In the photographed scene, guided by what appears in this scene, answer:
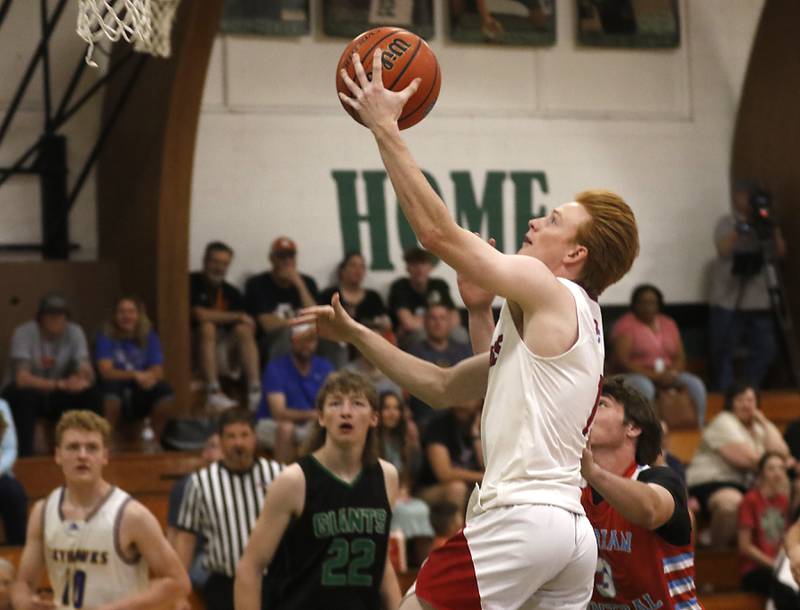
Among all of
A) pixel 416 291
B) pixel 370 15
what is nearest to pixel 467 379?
pixel 416 291

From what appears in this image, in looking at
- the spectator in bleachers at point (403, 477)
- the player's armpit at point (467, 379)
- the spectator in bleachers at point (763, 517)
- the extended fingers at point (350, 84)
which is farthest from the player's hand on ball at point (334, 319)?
the spectator in bleachers at point (763, 517)

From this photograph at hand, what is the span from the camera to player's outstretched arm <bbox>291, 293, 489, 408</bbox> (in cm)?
408

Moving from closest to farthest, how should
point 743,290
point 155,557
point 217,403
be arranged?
point 155,557, point 217,403, point 743,290

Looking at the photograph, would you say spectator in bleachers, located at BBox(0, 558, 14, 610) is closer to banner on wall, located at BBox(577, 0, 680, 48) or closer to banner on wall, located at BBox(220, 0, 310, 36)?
banner on wall, located at BBox(220, 0, 310, 36)

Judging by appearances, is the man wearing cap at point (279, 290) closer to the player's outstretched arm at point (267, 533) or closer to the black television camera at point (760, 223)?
the black television camera at point (760, 223)

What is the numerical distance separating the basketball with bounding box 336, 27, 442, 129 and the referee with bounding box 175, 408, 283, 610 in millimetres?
3396

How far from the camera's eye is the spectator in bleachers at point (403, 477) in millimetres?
8945

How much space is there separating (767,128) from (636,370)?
3.27 metres

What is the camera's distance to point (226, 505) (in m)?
7.17

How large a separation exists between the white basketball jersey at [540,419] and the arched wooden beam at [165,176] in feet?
23.8

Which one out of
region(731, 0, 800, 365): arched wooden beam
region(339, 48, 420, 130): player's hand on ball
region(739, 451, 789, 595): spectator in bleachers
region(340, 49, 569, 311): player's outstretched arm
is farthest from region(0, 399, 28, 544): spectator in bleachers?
region(731, 0, 800, 365): arched wooden beam

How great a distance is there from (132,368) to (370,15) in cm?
404

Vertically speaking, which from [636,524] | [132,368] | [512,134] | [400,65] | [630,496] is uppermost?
[512,134]

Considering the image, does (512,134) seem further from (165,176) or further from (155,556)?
(155,556)
